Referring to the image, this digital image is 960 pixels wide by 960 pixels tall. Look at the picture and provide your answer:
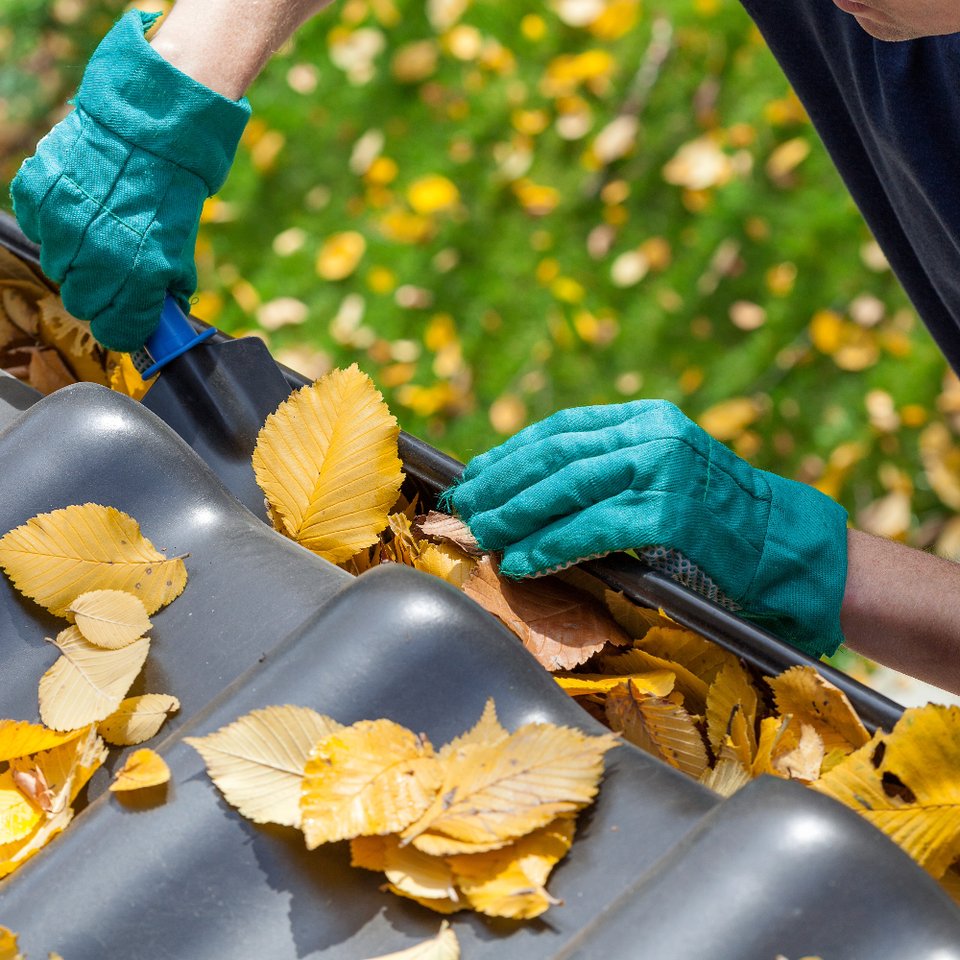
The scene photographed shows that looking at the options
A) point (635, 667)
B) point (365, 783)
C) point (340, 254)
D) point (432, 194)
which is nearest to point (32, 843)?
point (365, 783)

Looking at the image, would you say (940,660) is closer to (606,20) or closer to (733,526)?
(733,526)

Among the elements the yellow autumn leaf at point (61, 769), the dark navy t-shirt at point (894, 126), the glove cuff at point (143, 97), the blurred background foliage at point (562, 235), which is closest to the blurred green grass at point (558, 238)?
the blurred background foliage at point (562, 235)

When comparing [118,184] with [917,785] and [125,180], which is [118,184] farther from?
[917,785]

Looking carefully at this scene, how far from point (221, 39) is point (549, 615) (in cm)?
87

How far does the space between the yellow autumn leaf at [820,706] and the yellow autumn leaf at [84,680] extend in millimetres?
544

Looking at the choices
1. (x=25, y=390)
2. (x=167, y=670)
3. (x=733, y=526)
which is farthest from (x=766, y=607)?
(x=25, y=390)

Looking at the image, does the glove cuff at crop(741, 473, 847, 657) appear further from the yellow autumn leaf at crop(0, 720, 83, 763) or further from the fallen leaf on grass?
the yellow autumn leaf at crop(0, 720, 83, 763)

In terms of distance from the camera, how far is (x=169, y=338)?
3.54 feet

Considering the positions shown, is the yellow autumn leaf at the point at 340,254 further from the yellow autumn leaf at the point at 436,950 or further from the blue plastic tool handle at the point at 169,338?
the yellow autumn leaf at the point at 436,950

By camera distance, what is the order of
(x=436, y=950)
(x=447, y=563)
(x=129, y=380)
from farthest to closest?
(x=129, y=380) < (x=447, y=563) < (x=436, y=950)

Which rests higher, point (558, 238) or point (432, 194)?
point (432, 194)

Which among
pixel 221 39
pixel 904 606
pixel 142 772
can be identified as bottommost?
pixel 904 606

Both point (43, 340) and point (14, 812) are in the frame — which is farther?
point (43, 340)

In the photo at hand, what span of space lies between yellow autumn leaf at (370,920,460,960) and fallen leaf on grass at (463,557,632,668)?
29cm
